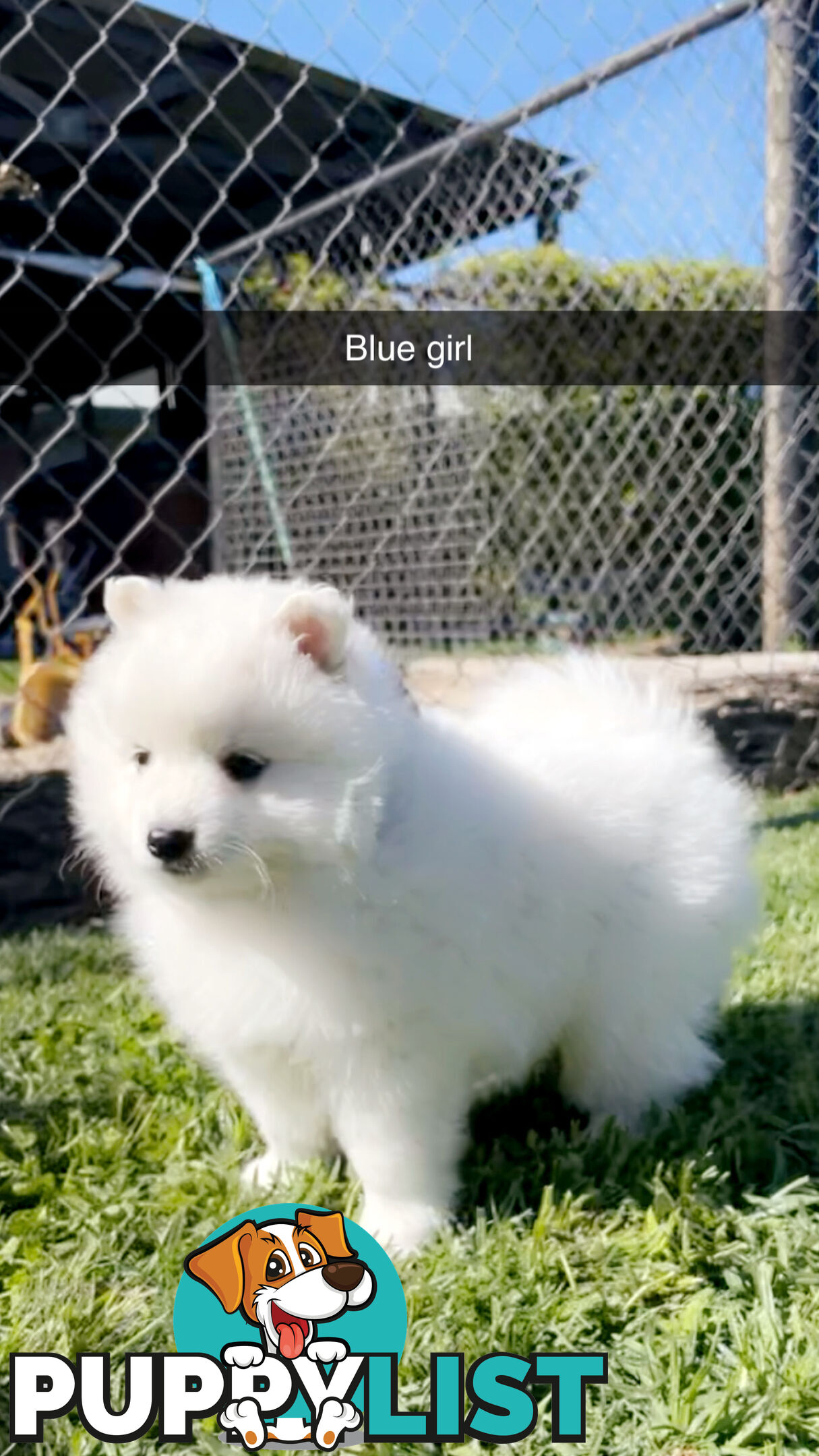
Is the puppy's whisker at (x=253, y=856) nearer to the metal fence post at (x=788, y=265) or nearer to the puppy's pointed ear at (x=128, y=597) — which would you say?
the puppy's pointed ear at (x=128, y=597)

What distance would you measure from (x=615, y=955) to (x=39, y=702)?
1.35 metres

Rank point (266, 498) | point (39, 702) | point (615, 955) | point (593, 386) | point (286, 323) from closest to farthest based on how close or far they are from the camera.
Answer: point (615, 955)
point (286, 323)
point (266, 498)
point (39, 702)
point (593, 386)

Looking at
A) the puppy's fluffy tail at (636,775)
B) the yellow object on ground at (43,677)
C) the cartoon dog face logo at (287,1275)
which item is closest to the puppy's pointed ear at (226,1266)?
the cartoon dog face logo at (287,1275)

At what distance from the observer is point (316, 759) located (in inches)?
29.7

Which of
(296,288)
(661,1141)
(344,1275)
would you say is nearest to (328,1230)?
(344,1275)

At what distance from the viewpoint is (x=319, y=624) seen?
30.4 inches

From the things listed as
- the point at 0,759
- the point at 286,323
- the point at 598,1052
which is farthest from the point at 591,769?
the point at 0,759

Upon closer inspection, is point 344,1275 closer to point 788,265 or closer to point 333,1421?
point 333,1421

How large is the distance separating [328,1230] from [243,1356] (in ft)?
0.27

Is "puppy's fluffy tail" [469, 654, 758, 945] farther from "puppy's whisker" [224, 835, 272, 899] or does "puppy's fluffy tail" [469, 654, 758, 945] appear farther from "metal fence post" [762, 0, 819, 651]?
"metal fence post" [762, 0, 819, 651]

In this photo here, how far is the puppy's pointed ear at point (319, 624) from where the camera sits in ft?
2.52

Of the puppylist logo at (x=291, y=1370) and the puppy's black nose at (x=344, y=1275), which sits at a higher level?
the puppy's black nose at (x=344, y=1275)

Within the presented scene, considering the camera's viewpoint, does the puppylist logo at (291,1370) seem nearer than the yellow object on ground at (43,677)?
Yes

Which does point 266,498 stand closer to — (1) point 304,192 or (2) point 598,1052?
(1) point 304,192
